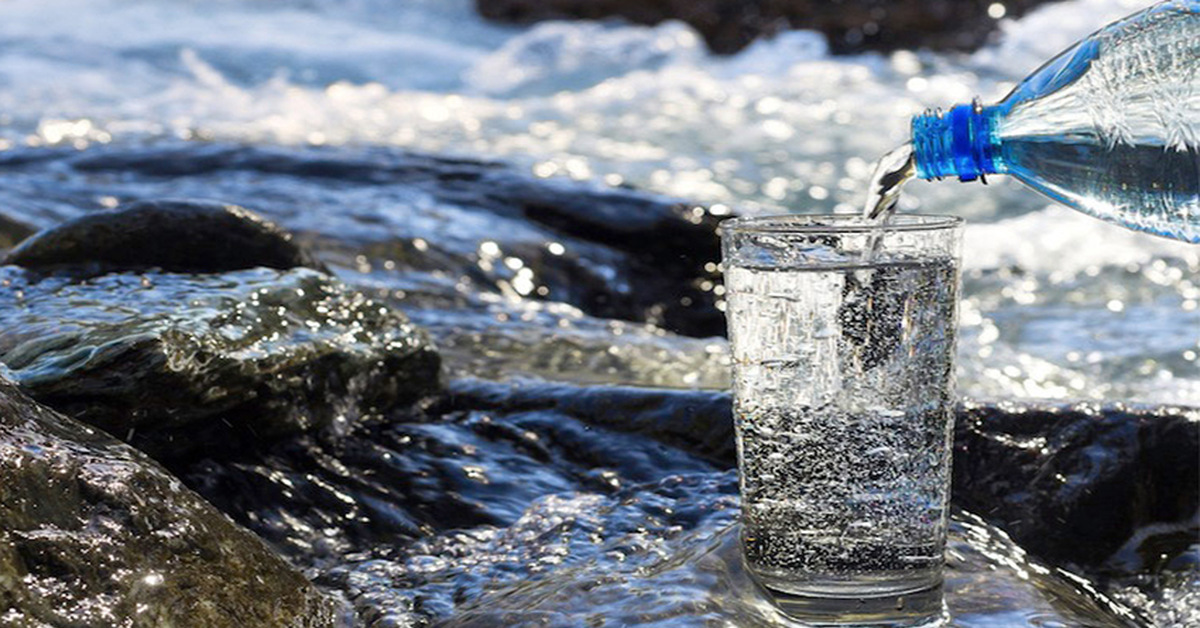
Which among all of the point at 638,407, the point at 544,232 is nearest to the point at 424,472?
the point at 638,407

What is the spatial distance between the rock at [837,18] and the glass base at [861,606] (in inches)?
582

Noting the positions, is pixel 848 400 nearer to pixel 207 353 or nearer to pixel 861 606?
pixel 861 606

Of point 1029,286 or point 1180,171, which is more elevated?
point 1180,171

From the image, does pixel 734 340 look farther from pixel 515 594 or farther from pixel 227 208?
pixel 227 208

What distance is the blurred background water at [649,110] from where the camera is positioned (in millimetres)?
5957

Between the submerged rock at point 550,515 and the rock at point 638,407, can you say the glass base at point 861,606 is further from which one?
the rock at point 638,407

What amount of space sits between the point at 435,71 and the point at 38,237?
12169mm

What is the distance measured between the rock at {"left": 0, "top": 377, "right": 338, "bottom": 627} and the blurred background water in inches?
84.6

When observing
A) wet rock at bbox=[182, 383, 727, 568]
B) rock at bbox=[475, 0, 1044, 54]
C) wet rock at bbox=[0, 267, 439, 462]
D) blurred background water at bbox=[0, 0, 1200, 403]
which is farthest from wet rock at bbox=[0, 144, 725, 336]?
rock at bbox=[475, 0, 1044, 54]

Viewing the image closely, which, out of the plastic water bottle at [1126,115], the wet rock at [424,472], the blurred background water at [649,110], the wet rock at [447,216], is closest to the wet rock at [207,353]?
the wet rock at [424,472]

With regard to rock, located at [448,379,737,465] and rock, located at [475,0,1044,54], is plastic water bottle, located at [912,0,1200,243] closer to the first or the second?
rock, located at [448,379,737,465]

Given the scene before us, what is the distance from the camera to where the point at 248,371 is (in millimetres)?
2492

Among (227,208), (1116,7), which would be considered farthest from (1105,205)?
(1116,7)

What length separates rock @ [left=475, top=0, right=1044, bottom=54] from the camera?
54.5 feet
